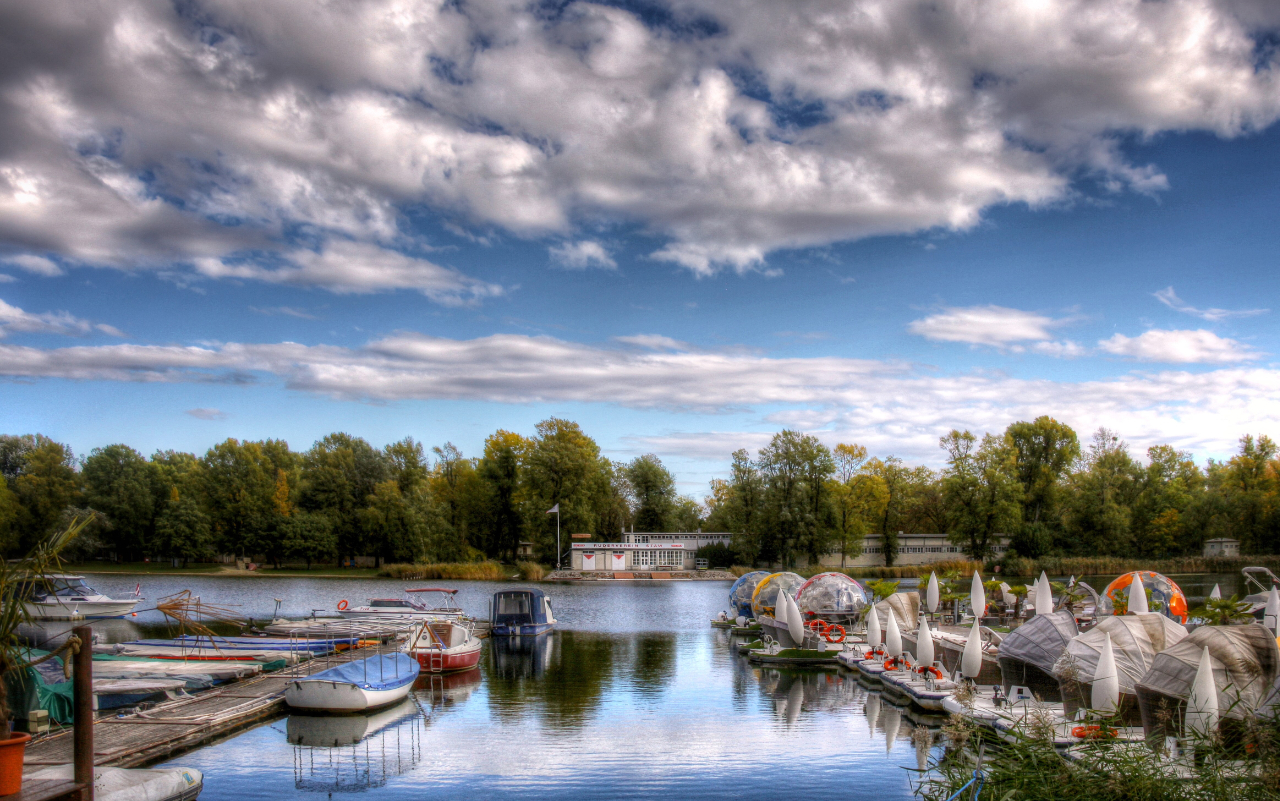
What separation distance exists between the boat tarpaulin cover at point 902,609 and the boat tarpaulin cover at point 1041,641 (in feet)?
32.2

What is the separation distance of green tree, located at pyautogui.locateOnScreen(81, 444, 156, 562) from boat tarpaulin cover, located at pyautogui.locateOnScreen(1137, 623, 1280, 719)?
90565mm

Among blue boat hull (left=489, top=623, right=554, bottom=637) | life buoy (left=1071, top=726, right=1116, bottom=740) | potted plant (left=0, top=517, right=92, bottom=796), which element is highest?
potted plant (left=0, top=517, right=92, bottom=796)

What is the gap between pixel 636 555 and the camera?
86438 mm

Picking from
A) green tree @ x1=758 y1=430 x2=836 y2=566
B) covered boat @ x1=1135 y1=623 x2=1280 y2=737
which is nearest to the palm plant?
covered boat @ x1=1135 y1=623 x2=1280 y2=737

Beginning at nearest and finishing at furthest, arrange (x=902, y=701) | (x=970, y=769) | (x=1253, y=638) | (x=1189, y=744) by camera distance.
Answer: (x=970, y=769) → (x=1189, y=744) → (x=1253, y=638) → (x=902, y=701)

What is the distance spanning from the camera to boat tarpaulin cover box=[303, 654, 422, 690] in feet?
70.3

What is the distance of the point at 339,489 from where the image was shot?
88.3 meters

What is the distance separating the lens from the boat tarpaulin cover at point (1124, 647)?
17078 millimetres

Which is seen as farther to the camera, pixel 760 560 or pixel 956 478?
pixel 760 560

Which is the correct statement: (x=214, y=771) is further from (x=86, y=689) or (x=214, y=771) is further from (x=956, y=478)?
(x=956, y=478)

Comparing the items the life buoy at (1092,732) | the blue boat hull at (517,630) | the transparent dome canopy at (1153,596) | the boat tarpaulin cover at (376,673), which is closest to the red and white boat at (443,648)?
the boat tarpaulin cover at (376,673)

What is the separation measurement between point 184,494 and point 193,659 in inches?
2753

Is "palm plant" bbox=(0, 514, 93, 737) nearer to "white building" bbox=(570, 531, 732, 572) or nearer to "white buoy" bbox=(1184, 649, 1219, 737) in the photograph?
"white buoy" bbox=(1184, 649, 1219, 737)

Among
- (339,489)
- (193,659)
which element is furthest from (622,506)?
(193,659)
